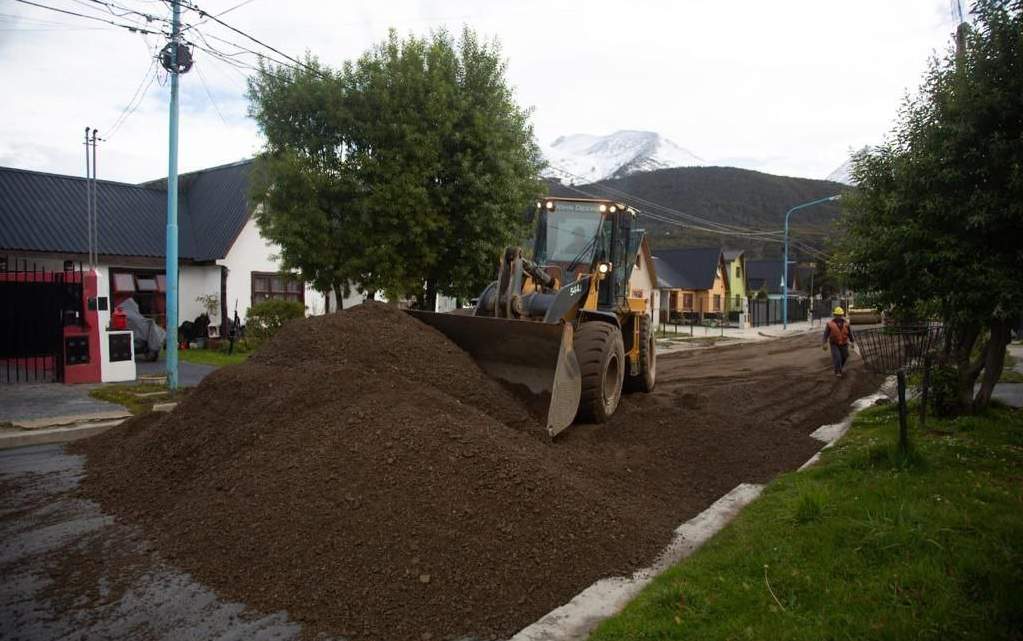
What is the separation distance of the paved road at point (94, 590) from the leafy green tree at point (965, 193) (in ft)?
22.4

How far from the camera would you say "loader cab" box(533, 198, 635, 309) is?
365 inches

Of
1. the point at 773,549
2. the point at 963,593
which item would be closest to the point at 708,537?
the point at 773,549

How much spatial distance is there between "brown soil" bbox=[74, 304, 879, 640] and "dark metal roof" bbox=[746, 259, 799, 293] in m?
70.7

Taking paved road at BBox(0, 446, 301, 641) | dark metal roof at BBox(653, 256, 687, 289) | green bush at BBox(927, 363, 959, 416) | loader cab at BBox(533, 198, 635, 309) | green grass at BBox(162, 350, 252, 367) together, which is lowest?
paved road at BBox(0, 446, 301, 641)

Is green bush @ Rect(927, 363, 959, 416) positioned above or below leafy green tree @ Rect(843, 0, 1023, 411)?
below

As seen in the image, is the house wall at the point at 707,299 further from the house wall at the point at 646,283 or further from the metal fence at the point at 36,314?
the metal fence at the point at 36,314

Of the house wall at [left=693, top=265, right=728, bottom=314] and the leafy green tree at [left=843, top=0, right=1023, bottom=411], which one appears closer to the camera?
the leafy green tree at [left=843, top=0, right=1023, bottom=411]

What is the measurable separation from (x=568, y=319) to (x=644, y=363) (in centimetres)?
259

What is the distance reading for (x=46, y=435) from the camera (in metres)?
8.48

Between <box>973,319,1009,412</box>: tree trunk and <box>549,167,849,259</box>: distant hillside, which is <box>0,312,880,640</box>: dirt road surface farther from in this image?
<box>549,167,849,259</box>: distant hillside

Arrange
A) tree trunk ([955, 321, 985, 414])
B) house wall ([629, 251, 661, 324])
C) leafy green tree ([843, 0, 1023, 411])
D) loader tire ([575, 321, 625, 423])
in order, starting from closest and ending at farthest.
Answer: leafy green tree ([843, 0, 1023, 411]) → loader tire ([575, 321, 625, 423]) → tree trunk ([955, 321, 985, 414]) → house wall ([629, 251, 661, 324])

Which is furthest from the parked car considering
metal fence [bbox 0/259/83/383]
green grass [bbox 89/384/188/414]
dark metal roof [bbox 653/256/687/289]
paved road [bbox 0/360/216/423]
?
dark metal roof [bbox 653/256/687/289]

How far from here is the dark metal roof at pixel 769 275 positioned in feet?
244

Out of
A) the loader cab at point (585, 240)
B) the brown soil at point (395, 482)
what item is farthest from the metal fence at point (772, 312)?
the brown soil at point (395, 482)
